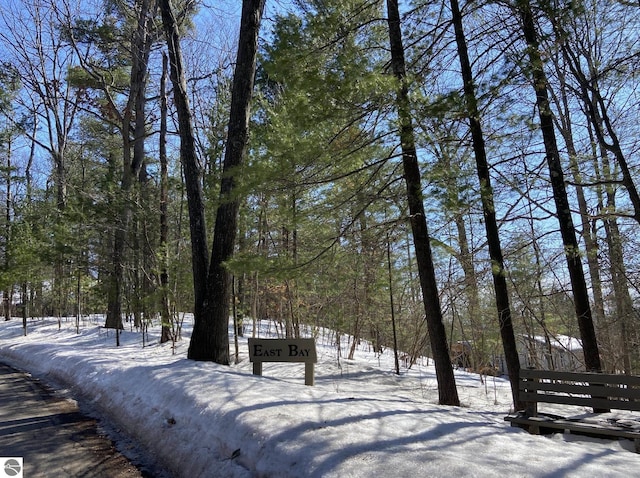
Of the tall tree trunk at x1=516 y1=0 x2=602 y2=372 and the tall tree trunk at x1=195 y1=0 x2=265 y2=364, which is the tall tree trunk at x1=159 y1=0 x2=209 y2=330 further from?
the tall tree trunk at x1=516 y1=0 x2=602 y2=372

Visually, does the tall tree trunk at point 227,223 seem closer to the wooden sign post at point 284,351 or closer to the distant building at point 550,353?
the wooden sign post at point 284,351

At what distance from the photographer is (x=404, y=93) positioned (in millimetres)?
6438

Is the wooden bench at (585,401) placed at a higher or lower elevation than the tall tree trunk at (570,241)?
lower

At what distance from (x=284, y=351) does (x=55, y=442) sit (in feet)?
10.5

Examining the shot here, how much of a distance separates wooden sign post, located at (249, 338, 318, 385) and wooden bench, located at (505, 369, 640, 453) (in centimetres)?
299

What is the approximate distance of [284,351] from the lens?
703 cm

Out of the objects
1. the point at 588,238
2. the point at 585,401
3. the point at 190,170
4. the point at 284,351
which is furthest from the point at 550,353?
the point at 190,170

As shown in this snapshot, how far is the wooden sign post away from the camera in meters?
6.98

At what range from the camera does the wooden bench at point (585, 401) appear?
485 cm

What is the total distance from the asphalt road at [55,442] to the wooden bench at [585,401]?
4255 millimetres

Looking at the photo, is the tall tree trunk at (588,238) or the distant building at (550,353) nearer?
the tall tree trunk at (588,238)

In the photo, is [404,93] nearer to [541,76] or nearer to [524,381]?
[541,76]

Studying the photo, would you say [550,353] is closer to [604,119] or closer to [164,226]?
[604,119]

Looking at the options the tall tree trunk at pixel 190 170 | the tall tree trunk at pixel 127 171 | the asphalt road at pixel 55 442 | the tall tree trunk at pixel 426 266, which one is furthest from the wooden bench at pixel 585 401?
the tall tree trunk at pixel 127 171
